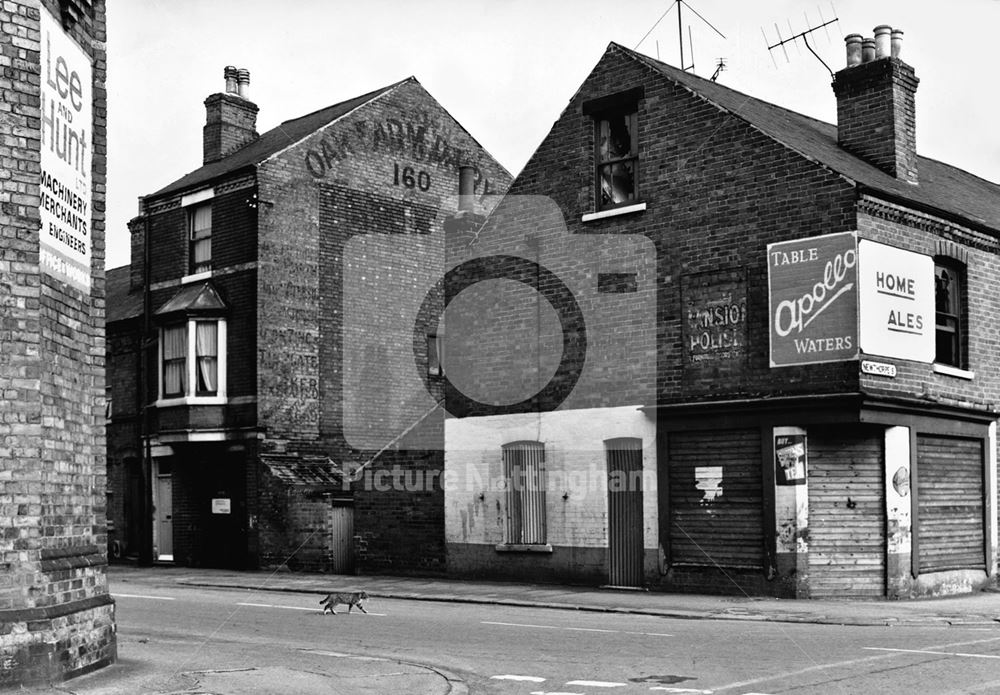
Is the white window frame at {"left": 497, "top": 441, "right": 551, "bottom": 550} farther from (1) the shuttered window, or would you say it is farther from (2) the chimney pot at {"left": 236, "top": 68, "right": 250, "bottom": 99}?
(2) the chimney pot at {"left": 236, "top": 68, "right": 250, "bottom": 99}

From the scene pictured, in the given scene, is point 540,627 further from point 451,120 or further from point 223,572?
point 451,120

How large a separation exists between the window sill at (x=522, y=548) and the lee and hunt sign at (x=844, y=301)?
5.93 metres

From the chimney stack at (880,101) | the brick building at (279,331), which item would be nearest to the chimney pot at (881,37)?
the chimney stack at (880,101)

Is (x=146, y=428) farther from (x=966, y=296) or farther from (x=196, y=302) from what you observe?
(x=966, y=296)

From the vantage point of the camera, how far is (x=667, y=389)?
23.0 metres

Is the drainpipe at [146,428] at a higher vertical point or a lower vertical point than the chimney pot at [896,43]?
lower

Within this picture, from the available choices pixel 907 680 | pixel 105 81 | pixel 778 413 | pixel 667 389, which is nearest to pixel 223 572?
pixel 667 389

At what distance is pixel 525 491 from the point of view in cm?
2481

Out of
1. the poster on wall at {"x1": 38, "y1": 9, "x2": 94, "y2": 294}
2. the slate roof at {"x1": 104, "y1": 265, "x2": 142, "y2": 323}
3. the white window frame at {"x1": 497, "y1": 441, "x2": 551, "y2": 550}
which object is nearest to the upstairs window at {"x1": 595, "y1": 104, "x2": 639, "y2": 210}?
the white window frame at {"x1": 497, "y1": 441, "x2": 551, "y2": 550}

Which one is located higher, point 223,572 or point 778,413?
point 778,413

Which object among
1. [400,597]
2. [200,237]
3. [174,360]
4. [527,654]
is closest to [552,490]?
[400,597]

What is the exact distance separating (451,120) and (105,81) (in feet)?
79.5

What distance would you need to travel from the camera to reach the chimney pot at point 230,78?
37.1 metres

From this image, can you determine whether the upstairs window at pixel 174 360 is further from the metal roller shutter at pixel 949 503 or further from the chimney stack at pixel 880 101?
the metal roller shutter at pixel 949 503
